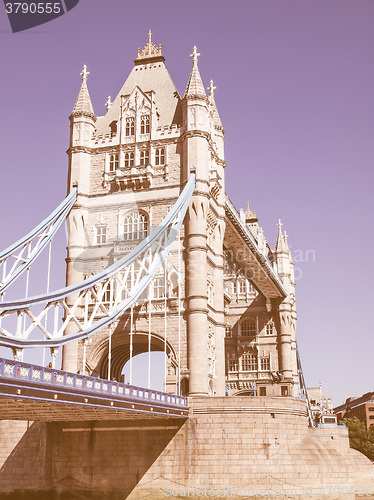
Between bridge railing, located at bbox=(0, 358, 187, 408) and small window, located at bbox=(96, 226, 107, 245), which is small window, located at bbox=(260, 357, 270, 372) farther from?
bridge railing, located at bbox=(0, 358, 187, 408)

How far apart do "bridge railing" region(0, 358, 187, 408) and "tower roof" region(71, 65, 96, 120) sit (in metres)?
21.9

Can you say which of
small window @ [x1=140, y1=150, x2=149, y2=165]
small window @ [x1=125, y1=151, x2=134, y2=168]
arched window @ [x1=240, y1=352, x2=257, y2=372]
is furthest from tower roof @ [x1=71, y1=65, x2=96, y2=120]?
arched window @ [x1=240, y1=352, x2=257, y2=372]

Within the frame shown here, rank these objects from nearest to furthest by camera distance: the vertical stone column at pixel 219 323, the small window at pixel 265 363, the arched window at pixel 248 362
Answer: the vertical stone column at pixel 219 323
the small window at pixel 265 363
the arched window at pixel 248 362

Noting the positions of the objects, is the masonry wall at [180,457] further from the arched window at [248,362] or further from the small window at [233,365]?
the small window at [233,365]

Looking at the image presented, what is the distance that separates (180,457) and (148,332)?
8.73m

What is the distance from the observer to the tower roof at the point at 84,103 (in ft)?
150

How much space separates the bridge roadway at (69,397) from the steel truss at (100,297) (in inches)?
83.1

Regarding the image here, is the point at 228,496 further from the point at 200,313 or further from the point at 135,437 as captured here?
the point at 200,313

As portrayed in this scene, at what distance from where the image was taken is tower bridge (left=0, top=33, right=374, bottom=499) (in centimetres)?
3269

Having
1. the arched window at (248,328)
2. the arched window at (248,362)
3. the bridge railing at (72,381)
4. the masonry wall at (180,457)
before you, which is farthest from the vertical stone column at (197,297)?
the arched window at (248,328)

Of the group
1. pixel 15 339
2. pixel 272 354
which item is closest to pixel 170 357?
pixel 15 339

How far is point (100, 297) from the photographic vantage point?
32.0 metres

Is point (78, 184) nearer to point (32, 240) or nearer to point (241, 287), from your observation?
point (32, 240)

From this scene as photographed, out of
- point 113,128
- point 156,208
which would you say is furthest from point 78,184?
point 156,208
